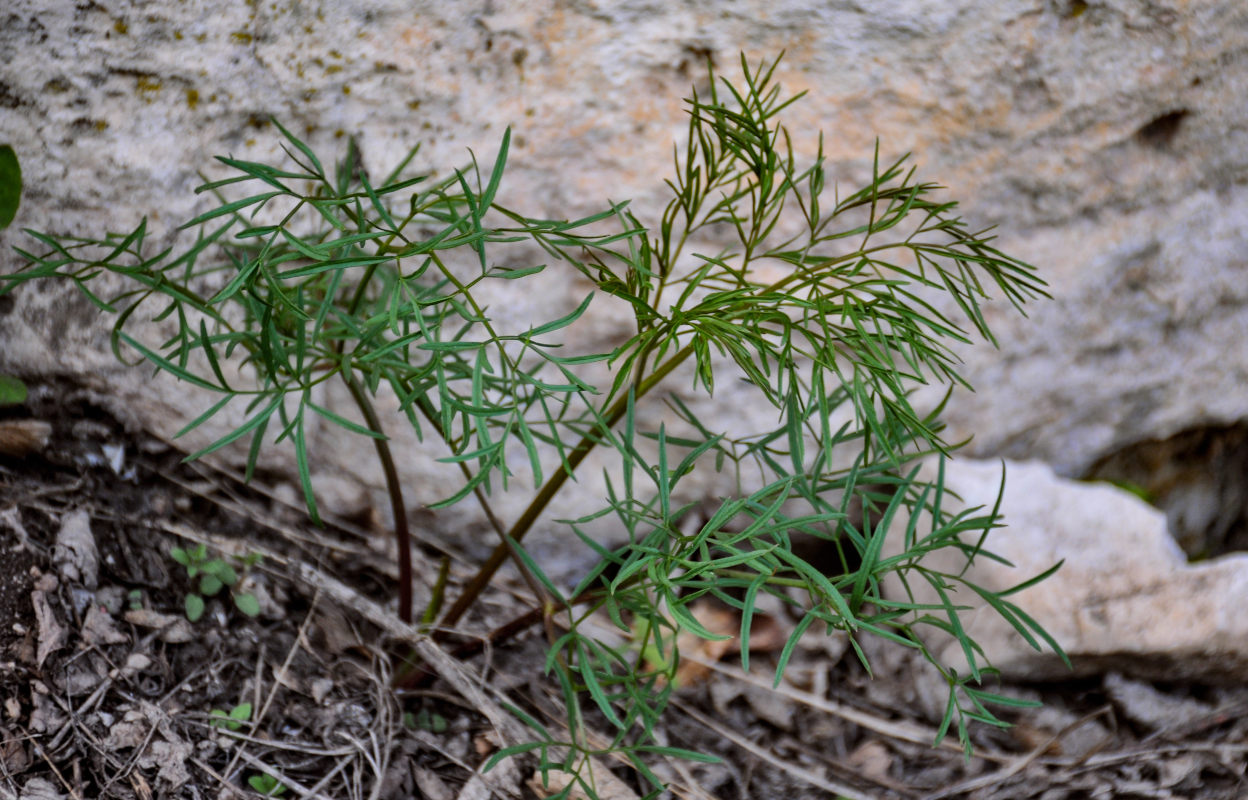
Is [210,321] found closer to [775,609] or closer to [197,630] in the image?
[197,630]

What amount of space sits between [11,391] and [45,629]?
1.66ft

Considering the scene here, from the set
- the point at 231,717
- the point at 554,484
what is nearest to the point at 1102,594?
the point at 554,484

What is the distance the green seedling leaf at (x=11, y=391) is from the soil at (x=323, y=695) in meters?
0.10

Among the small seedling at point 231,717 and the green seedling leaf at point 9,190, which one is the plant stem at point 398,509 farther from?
the green seedling leaf at point 9,190

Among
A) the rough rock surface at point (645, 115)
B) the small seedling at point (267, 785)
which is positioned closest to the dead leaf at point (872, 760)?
the rough rock surface at point (645, 115)

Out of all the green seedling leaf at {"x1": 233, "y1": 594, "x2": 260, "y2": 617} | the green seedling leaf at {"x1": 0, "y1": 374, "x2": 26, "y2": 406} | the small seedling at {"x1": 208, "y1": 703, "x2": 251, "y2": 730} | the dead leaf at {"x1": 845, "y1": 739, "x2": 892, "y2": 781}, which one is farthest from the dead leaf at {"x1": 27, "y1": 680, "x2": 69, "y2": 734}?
the dead leaf at {"x1": 845, "y1": 739, "x2": 892, "y2": 781}

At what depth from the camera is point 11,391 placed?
5.97 ft

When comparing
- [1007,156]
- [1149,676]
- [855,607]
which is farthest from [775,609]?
[1007,156]

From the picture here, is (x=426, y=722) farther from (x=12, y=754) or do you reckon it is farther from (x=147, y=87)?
(x=147, y=87)

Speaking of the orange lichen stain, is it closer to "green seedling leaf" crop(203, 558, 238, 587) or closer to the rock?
"green seedling leaf" crop(203, 558, 238, 587)

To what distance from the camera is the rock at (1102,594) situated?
1996mm

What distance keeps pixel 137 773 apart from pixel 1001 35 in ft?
6.87

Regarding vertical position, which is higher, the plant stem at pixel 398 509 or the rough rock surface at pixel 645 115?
the rough rock surface at pixel 645 115

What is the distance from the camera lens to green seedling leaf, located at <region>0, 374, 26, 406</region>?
5.94 feet
